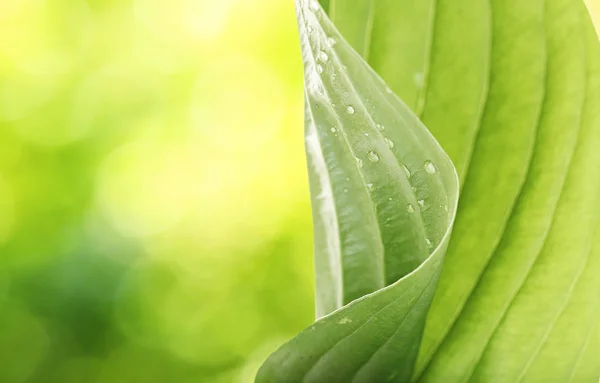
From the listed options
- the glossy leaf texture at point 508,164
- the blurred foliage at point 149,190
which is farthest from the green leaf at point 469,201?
the blurred foliage at point 149,190

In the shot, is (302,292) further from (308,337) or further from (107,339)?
(308,337)

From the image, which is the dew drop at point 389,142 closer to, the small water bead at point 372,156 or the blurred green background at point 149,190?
the small water bead at point 372,156

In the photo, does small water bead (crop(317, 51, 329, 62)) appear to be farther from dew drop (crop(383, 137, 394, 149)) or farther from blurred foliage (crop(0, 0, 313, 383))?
blurred foliage (crop(0, 0, 313, 383))

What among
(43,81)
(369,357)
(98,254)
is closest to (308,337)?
(369,357)

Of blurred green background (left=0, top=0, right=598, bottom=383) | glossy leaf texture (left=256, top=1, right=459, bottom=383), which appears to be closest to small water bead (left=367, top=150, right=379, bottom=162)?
glossy leaf texture (left=256, top=1, right=459, bottom=383)

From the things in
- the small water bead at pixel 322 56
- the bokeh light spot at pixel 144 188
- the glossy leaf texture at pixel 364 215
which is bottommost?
the bokeh light spot at pixel 144 188

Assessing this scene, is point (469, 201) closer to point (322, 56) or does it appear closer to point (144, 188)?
point (322, 56)
